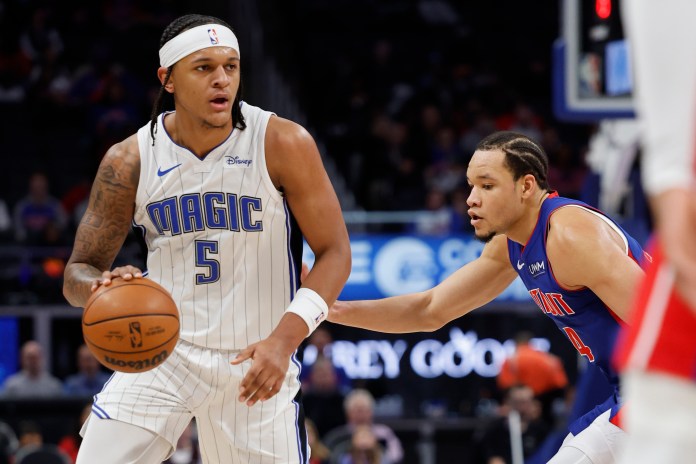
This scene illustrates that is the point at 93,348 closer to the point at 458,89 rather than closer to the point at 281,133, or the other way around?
the point at 281,133

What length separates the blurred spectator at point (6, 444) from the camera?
30.1ft

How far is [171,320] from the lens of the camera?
4.09 metres

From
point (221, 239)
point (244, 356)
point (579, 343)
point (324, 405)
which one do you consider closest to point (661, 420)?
point (244, 356)

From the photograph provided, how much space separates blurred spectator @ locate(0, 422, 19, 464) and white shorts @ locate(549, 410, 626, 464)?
5988 mm

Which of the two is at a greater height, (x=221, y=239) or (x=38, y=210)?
(x=221, y=239)

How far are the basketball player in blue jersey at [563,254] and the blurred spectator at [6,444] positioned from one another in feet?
16.7

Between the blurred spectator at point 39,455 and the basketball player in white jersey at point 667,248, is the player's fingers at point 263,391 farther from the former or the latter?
the blurred spectator at point 39,455

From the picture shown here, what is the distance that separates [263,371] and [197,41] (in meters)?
1.34

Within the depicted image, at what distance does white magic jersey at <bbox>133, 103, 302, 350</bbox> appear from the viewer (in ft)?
14.7

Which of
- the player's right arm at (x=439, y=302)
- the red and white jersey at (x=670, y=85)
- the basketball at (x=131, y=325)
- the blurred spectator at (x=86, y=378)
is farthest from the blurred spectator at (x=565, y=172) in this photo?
the red and white jersey at (x=670, y=85)

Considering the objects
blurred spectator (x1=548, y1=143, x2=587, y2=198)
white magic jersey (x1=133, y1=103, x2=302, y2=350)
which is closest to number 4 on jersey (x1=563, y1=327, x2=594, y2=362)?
white magic jersey (x1=133, y1=103, x2=302, y2=350)

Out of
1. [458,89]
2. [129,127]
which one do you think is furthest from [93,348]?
[458,89]

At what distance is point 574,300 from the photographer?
14.5 feet

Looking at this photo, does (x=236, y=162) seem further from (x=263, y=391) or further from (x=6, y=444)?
(x=6, y=444)
